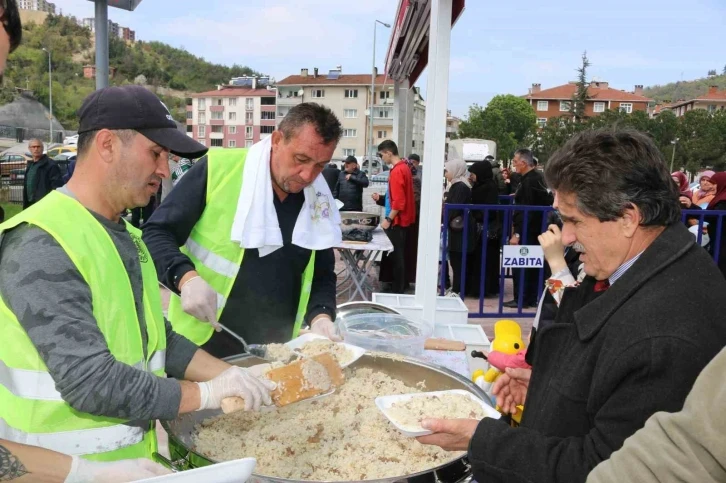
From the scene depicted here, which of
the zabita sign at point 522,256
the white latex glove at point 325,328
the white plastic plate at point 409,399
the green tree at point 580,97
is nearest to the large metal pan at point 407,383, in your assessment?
the white plastic plate at point 409,399

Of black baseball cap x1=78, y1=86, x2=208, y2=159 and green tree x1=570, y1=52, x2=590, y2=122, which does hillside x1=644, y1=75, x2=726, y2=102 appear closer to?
green tree x1=570, y1=52, x2=590, y2=122

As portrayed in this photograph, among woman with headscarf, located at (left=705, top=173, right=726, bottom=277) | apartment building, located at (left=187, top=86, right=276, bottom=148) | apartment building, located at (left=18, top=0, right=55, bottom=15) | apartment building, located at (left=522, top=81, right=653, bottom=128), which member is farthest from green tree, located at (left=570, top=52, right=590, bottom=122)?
apartment building, located at (left=18, top=0, right=55, bottom=15)

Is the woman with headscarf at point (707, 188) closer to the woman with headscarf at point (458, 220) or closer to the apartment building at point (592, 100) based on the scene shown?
the woman with headscarf at point (458, 220)

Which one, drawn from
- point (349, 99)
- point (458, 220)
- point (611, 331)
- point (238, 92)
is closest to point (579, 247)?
point (611, 331)

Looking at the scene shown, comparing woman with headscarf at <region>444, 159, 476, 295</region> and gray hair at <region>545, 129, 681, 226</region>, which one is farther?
woman with headscarf at <region>444, 159, 476, 295</region>

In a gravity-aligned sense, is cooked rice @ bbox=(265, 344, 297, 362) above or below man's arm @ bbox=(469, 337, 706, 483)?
below

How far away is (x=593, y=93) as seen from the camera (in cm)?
8931

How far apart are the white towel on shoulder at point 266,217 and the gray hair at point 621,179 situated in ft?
4.23

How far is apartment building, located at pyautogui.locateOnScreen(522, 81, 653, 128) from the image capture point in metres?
90.6

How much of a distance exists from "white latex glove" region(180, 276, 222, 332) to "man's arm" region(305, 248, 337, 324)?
0.57 meters

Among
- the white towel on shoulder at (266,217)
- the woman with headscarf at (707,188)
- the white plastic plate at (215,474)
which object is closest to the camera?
the white plastic plate at (215,474)

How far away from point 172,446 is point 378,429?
2.22 feet

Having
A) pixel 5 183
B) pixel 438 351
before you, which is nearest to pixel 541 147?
pixel 5 183

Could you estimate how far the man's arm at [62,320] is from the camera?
1.12m
